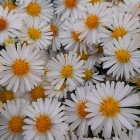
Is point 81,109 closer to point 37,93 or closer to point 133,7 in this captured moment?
point 37,93

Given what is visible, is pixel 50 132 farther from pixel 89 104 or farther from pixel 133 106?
pixel 133 106

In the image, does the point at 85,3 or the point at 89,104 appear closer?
the point at 89,104

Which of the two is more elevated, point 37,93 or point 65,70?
point 65,70

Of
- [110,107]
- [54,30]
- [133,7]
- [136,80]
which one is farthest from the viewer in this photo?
[54,30]

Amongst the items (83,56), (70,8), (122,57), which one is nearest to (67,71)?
(83,56)

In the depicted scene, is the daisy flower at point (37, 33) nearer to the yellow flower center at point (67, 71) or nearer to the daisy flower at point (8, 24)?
the daisy flower at point (8, 24)

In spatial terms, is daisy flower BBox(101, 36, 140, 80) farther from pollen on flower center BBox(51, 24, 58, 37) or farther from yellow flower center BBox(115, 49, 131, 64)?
pollen on flower center BBox(51, 24, 58, 37)

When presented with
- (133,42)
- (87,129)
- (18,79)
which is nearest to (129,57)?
(133,42)
